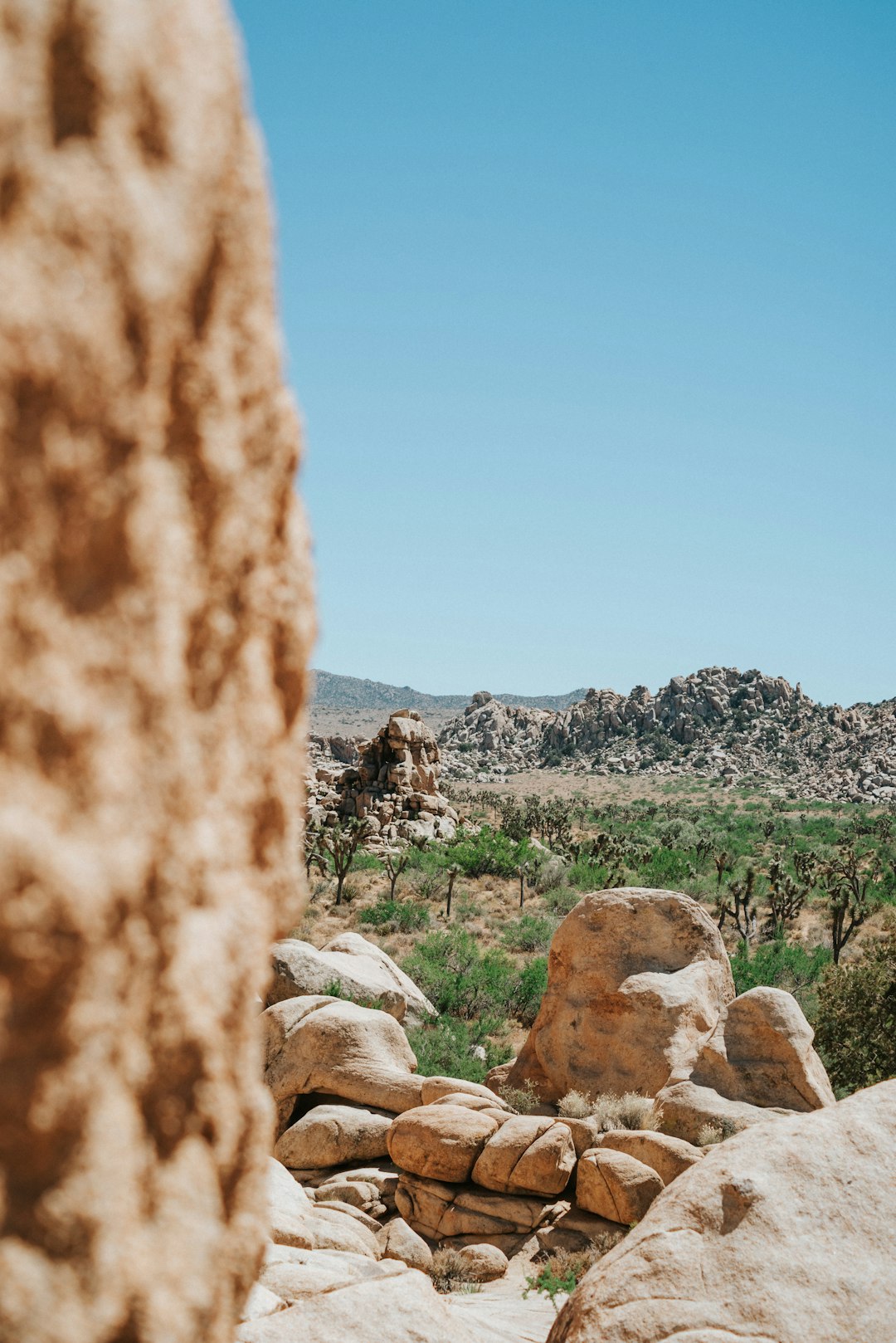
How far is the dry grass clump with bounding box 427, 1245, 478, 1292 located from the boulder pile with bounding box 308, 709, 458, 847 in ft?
96.3

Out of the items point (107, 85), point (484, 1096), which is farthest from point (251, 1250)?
point (484, 1096)

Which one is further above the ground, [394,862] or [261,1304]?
[261,1304]

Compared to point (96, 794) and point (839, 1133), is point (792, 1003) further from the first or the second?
point (96, 794)

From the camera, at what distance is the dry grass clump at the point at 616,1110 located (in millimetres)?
11891

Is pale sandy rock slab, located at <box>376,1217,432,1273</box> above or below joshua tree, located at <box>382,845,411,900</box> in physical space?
above

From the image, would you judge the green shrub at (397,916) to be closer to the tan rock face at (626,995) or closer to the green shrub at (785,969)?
the green shrub at (785,969)

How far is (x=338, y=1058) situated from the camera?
1302 cm

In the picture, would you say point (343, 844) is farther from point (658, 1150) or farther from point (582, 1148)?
point (658, 1150)

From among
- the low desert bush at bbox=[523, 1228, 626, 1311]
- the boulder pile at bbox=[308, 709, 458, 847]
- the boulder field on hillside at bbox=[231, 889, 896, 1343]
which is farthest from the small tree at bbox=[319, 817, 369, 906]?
the low desert bush at bbox=[523, 1228, 626, 1311]

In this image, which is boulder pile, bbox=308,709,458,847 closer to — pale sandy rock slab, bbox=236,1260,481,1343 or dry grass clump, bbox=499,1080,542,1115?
dry grass clump, bbox=499,1080,542,1115

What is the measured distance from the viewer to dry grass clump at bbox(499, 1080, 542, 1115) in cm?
1380

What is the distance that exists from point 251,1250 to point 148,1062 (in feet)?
2.37

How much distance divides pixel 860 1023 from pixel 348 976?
8366 mm

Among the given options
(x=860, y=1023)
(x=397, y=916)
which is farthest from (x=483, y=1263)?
(x=397, y=916)
